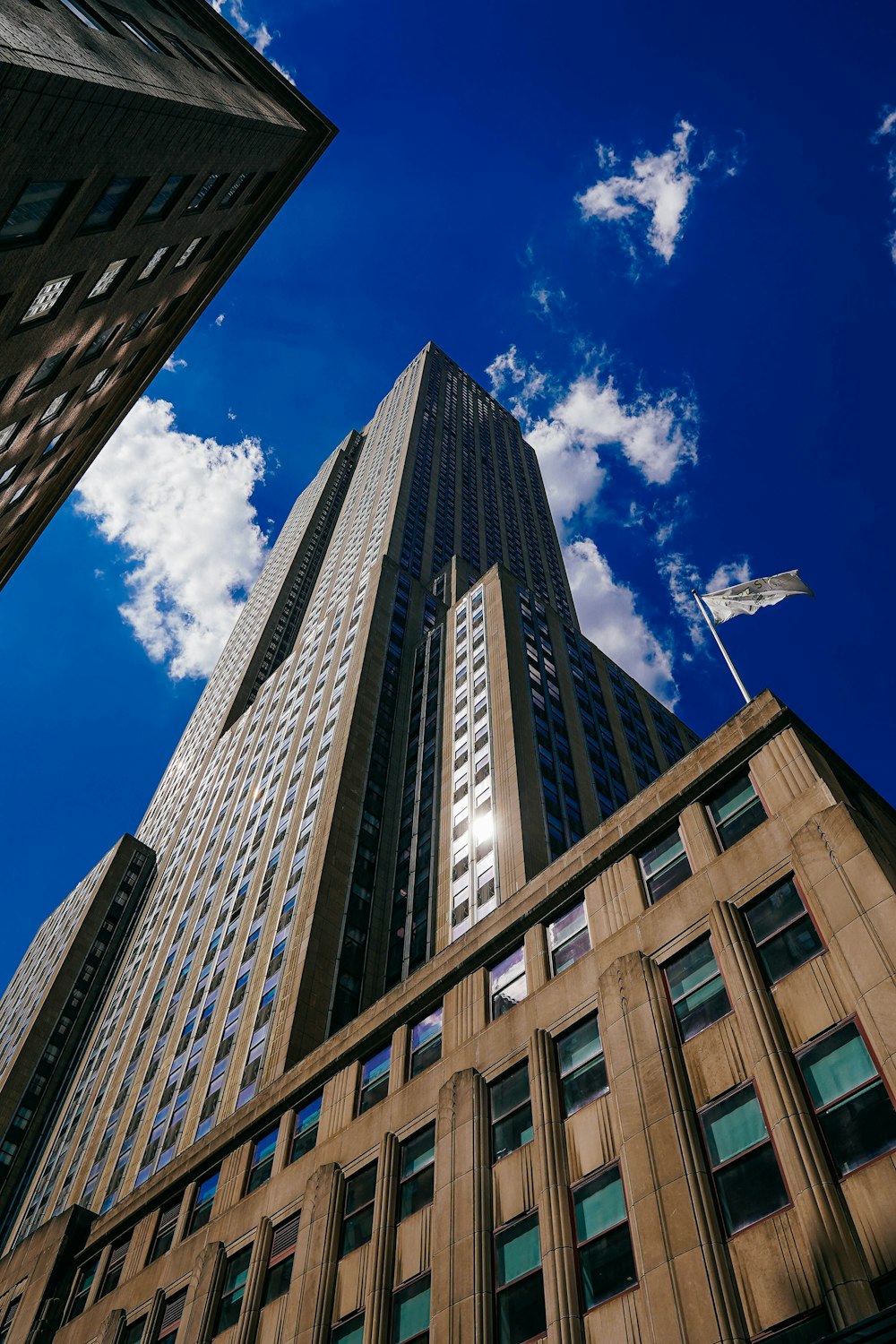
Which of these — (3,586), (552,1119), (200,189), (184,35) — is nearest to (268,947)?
(3,586)

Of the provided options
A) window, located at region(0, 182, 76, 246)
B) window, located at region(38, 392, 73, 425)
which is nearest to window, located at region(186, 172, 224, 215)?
window, located at region(38, 392, 73, 425)

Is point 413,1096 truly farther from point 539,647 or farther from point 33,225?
point 539,647

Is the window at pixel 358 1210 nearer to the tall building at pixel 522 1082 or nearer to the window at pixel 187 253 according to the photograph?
the tall building at pixel 522 1082

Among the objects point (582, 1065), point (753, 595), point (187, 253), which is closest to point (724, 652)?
point (753, 595)

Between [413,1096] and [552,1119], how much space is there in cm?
626

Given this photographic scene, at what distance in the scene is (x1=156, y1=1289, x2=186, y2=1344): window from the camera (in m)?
28.5

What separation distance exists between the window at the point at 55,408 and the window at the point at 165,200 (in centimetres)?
687

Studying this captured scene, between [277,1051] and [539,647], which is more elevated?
[539,647]

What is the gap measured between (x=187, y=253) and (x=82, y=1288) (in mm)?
40885

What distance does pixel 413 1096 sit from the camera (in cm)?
2592

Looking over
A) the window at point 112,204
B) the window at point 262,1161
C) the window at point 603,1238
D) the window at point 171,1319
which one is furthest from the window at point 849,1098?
the window at point 112,204

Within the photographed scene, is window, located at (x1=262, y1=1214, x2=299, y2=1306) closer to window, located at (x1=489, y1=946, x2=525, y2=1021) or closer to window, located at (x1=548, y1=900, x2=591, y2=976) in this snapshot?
window, located at (x1=489, y1=946, x2=525, y2=1021)

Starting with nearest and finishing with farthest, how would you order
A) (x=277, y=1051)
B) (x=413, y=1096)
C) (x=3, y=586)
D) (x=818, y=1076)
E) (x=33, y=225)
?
(x=818, y=1076), (x=33, y=225), (x=413, y=1096), (x=3, y=586), (x=277, y=1051)

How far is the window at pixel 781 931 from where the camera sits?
1880cm
